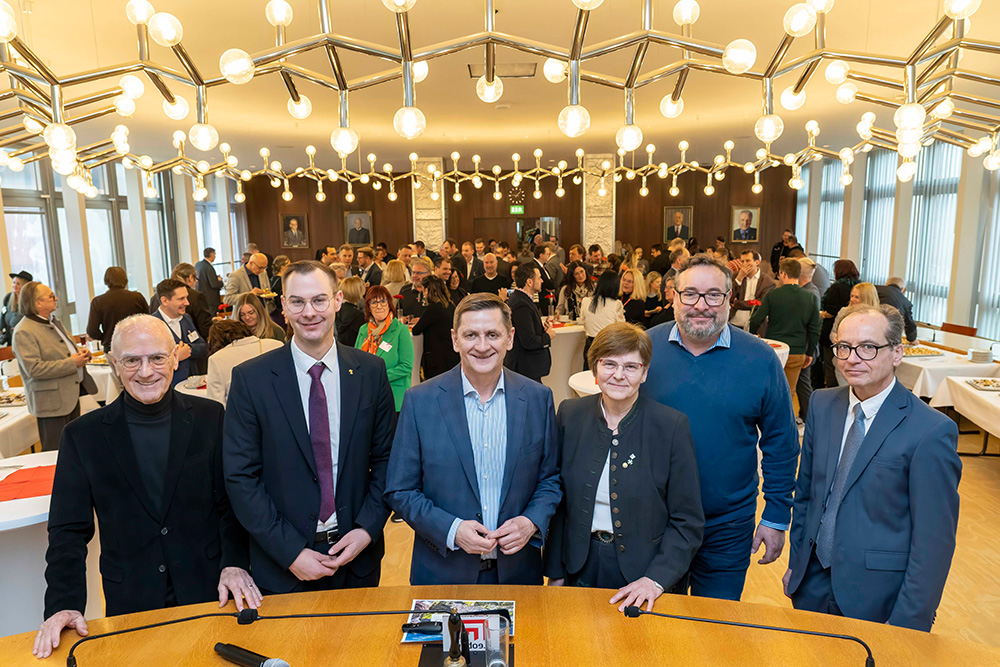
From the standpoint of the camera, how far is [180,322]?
5.39 meters

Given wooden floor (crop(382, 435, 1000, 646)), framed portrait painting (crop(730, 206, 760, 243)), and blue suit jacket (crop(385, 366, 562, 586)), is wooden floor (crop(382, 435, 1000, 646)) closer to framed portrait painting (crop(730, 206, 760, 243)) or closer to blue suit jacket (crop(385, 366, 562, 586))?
blue suit jacket (crop(385, 366, 562, 586))

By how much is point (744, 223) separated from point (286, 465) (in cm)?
1834

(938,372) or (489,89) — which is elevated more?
(489,89)

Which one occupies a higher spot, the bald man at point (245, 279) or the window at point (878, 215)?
the window at point (878, 215)

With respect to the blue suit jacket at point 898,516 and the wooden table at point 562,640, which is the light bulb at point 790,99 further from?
the wooden table at point 562,640

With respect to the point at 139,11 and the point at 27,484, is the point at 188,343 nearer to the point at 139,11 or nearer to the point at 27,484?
the point at 27,484

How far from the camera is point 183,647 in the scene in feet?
5.77

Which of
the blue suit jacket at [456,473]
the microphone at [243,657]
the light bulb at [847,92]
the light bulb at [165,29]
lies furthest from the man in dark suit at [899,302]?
the microphone at [243,657]

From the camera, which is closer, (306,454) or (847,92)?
(306,454)

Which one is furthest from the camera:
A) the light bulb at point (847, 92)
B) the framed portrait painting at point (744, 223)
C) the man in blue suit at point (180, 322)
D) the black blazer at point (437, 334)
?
the framed portrait painting at point (744, 223)

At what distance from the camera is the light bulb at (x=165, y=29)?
7.09 feet

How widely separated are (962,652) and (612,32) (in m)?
5.90

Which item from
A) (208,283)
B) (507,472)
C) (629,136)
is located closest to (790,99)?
(629,136)

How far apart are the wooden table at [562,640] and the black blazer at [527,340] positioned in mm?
4380
